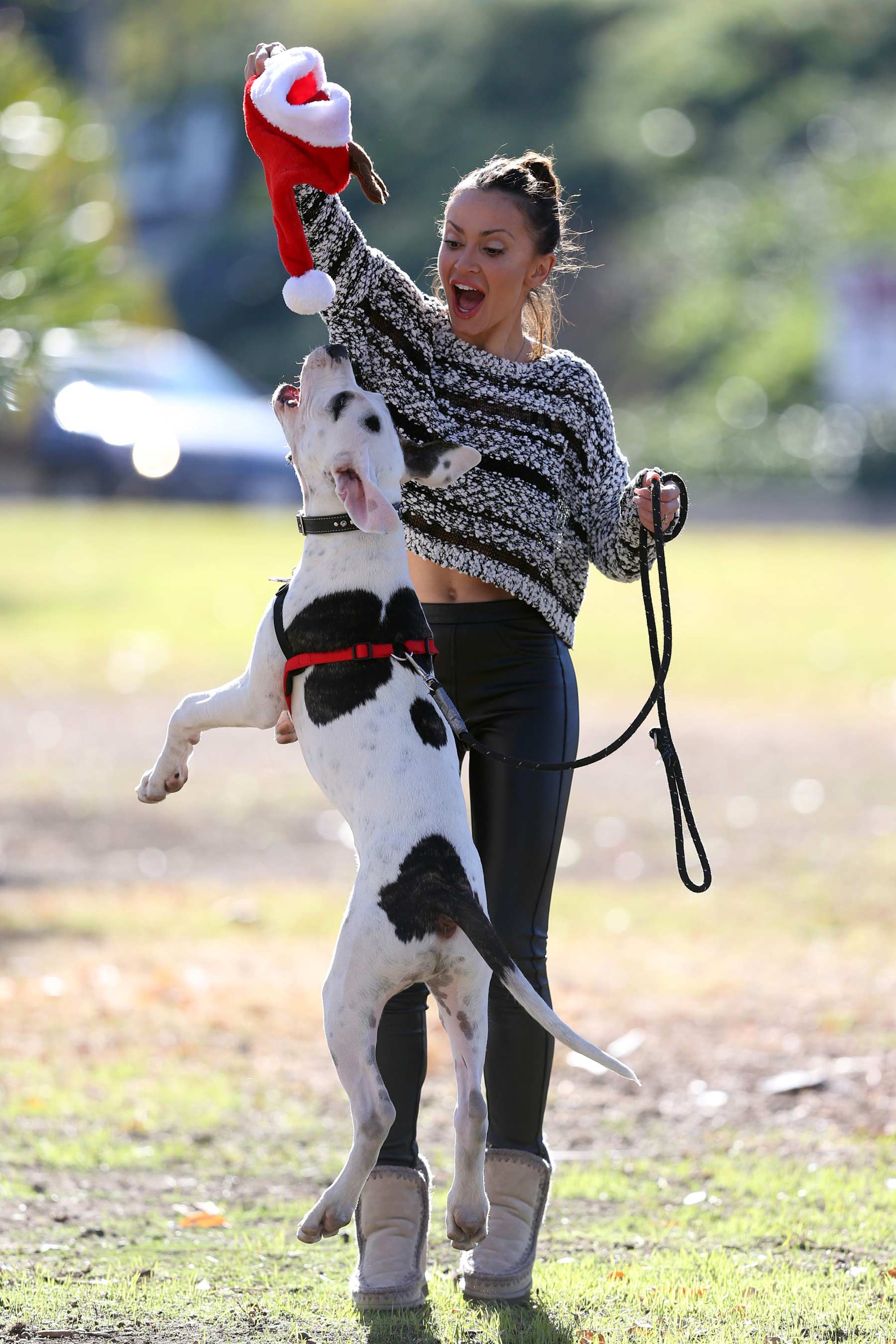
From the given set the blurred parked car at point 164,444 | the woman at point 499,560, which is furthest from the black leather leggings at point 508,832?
the blurred parked car at point 164,444

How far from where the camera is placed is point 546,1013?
3.27 m

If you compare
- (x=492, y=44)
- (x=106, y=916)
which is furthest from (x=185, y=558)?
(x=492, y=44)

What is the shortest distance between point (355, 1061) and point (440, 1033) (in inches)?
114

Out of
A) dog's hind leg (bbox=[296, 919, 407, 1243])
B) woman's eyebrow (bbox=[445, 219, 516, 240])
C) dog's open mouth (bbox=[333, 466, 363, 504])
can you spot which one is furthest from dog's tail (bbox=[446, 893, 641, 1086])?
woman's eyebrow (bbox=[445, 219, 516, 240])

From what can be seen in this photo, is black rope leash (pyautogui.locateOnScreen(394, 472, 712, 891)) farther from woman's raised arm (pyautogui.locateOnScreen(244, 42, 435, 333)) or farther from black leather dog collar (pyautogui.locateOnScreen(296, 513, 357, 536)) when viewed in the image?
woman's raised arm (pyautogui.locateOnScreen(244, 42, 435, 333))

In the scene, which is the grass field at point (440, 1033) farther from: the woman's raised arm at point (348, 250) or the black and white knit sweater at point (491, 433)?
the woman's raised arm at point (348, 250)

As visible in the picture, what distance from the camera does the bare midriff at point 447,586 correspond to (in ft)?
12.6

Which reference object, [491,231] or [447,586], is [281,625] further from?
[491,231]

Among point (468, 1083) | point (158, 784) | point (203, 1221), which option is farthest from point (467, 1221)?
point (203, 1221)

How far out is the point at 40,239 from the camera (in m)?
8.29

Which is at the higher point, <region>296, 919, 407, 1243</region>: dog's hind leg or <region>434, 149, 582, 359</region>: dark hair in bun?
<region>434, 149, 582, 359</region>: dark hair in bun

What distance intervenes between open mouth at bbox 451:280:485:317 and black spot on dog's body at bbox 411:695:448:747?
917 millimetres

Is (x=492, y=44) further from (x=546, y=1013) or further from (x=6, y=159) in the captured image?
(x=546, y=1013)

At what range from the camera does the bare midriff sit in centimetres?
383
